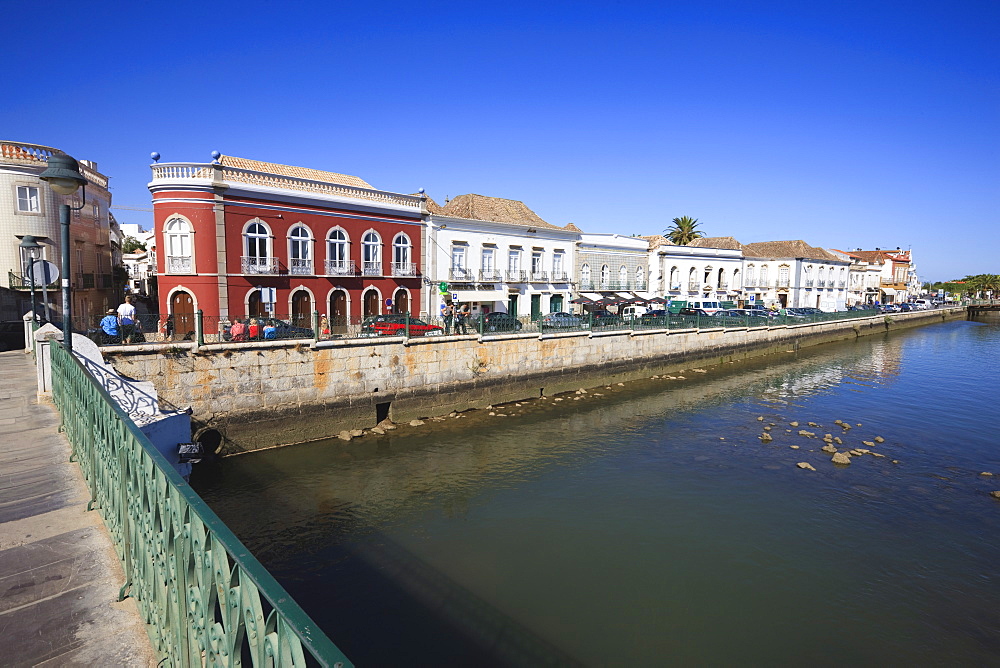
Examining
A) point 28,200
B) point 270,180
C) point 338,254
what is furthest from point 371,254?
point 28,200

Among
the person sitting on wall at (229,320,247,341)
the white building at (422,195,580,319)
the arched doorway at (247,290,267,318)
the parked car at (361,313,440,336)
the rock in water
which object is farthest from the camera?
the white building at (422,195,580,319)

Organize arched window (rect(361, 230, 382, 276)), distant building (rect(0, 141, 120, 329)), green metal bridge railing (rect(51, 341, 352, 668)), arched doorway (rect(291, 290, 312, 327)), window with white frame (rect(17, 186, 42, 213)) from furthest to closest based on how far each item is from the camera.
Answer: arched window (rect(361, 230, 382, 276))
arched doorway (rect(291, 290, 312, 327))
window with white frame (rect(17, 186, 42, 213))
distant building (rect(0, 141, 120, 329))
green metal bridge railing (rect(51, 341, 352, 668))

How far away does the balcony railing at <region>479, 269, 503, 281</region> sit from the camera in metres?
32.4

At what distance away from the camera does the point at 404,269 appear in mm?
29125

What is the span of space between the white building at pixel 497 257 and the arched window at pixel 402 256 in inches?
39.8

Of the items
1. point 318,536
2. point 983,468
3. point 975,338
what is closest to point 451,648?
point 318,536

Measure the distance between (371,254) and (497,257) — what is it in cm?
849

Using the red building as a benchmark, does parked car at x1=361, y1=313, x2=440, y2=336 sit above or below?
below

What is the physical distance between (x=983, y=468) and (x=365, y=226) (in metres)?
25.4

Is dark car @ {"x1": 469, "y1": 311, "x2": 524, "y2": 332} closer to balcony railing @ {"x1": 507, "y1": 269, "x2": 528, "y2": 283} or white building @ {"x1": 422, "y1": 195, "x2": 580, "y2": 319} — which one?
white building @ {"x1": 422, "y1": 195, "x2": 580, "y2": 319}

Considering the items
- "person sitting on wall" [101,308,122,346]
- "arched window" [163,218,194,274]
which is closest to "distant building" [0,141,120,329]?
"arched window" [163,218,194,274]

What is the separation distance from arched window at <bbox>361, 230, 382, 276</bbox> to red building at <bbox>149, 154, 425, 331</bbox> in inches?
2.0

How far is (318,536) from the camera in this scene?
10977 mm

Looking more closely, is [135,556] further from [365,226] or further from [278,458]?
[365,226]
